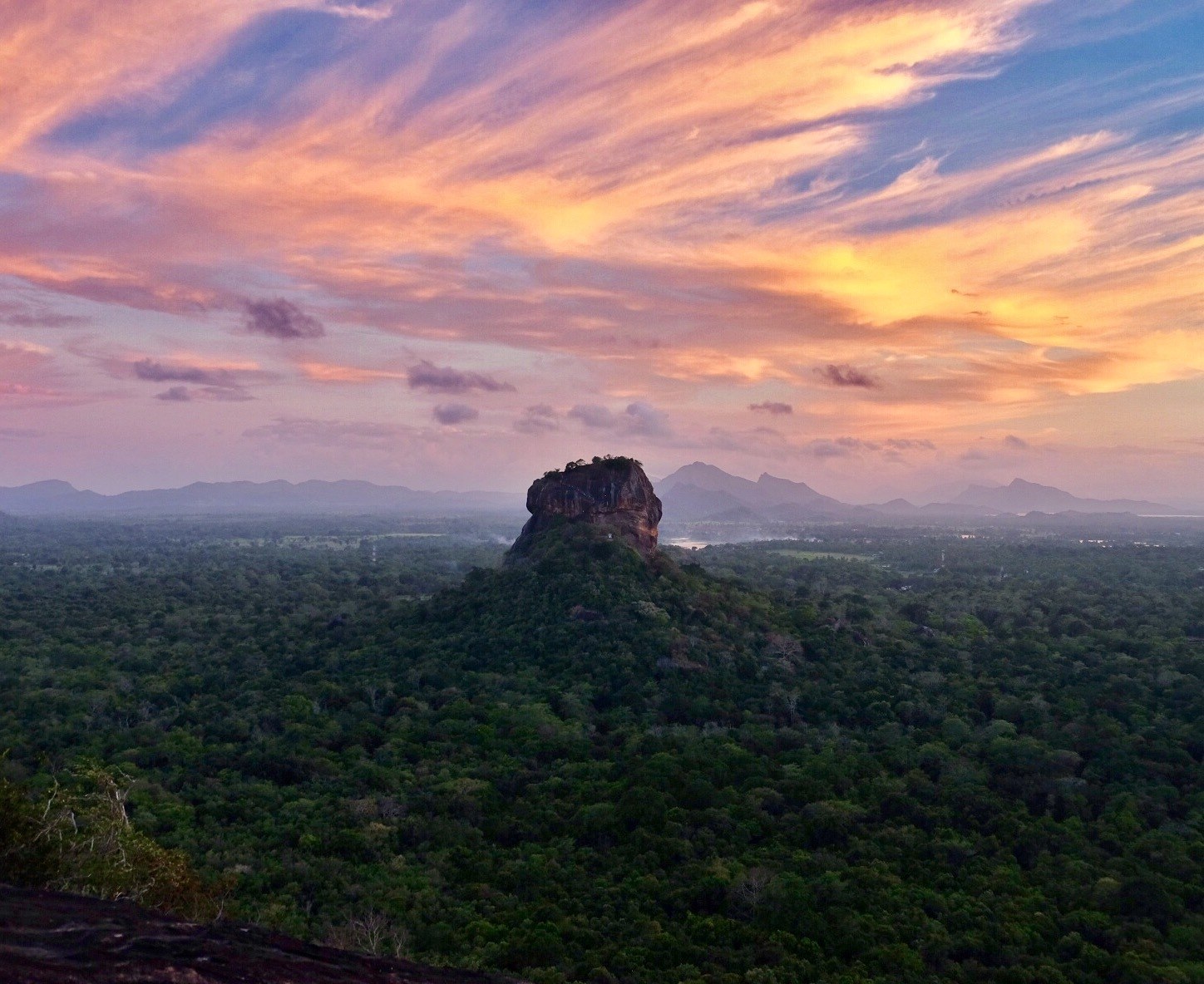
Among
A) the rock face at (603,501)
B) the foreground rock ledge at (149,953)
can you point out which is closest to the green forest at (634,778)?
the rock face at (603,501)

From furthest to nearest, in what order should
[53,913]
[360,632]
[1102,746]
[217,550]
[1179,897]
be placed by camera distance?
[217,550]
[360,632]
[1102,746]
[1179,897]
[53,913]

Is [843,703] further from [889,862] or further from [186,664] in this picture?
[186,664]

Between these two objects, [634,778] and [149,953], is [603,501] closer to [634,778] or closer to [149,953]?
[634,778]

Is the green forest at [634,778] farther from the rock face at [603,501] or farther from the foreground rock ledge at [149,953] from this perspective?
the foreground rock ledge at [149,953]

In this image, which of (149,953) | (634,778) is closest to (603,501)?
(634,778)

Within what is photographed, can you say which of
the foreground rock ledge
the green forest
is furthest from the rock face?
the foreground rock ledge

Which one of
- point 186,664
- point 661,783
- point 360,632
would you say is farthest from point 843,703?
point 186,664
